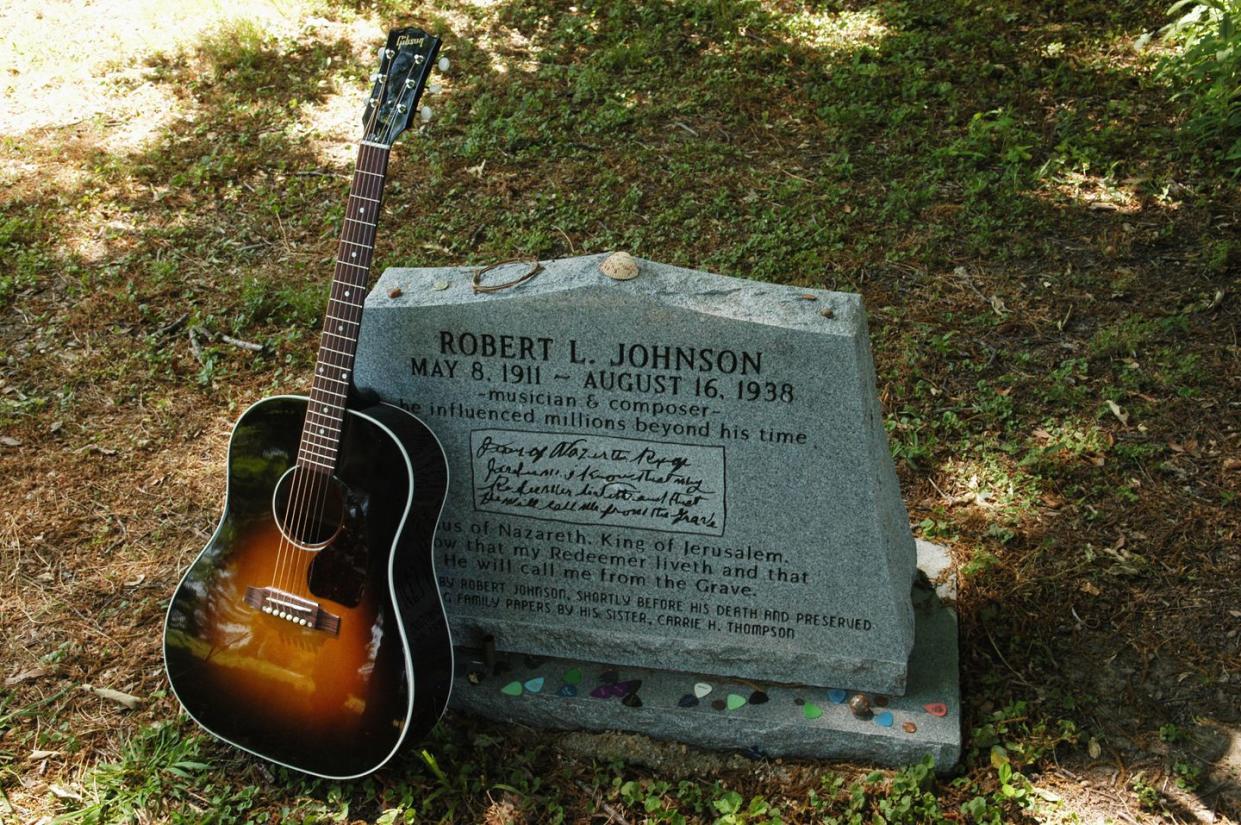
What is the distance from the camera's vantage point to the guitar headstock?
2.94 m

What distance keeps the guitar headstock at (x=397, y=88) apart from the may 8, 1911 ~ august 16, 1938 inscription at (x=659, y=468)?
1.45 feet

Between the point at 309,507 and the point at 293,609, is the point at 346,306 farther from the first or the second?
the point at 293,609

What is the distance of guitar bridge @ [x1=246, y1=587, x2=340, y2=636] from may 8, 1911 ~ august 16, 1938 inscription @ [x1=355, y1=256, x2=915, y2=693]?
49cm

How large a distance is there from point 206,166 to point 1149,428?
5.47 m

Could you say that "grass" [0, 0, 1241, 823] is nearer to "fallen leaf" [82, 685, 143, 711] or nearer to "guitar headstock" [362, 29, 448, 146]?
"fallen leaf" [82, 685, 143, 711]

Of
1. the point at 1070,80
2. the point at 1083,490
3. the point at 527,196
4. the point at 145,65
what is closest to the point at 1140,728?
the point at 1083,490

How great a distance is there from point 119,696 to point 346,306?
5.45ft

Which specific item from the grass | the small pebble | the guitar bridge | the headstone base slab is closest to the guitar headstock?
the guitar bridge

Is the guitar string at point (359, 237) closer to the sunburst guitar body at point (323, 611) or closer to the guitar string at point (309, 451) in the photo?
the guitar string at point (309, 451)

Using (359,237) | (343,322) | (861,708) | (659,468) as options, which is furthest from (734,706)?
(359,237)

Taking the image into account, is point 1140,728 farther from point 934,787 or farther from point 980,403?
point 980,403

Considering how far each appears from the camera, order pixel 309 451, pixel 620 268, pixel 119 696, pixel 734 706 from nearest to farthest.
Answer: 1. pixel 620 268
2. pixel 309 451
3. pixel 734 706
4. pixel 119 696

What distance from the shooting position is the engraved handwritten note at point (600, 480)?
10.3 ft

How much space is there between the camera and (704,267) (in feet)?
18.0
